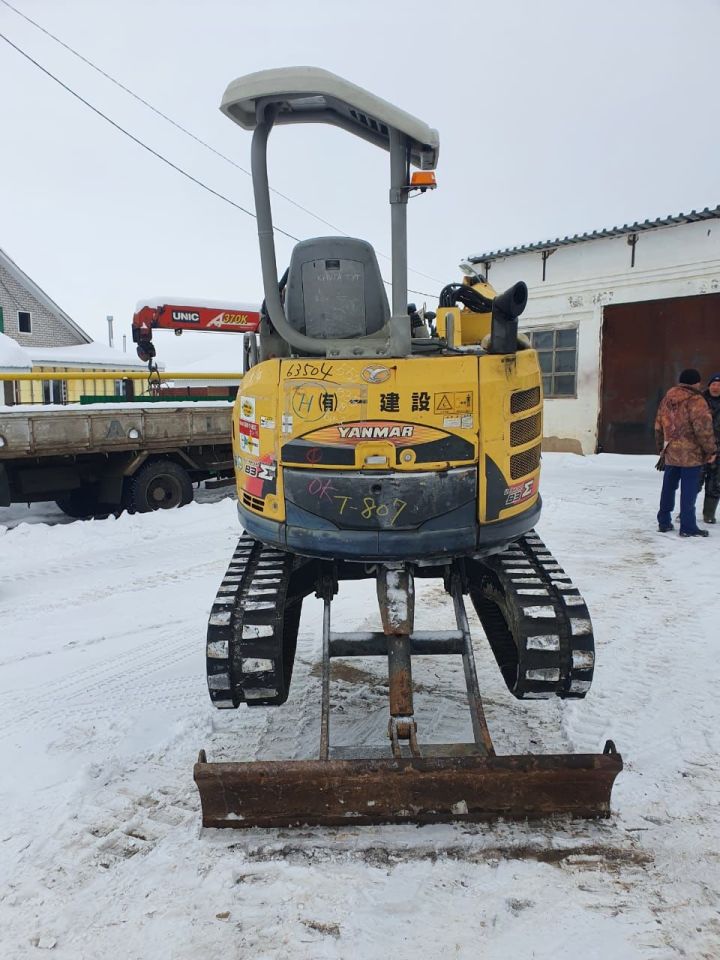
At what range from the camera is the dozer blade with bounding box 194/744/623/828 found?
267cm

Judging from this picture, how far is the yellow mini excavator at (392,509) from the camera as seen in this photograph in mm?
2693

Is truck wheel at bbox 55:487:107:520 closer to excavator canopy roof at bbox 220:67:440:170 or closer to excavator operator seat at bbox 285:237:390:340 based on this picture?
excavator operator seat at bbox 285:237:390:340

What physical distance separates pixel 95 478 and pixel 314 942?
7541 millimetres

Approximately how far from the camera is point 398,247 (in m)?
3.10

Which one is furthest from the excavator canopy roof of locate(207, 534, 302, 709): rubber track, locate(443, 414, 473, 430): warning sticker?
locate(207, 534, 302, 709): rubber track

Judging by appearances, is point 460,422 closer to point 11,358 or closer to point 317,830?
point 317,830

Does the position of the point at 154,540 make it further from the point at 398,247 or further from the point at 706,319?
the point at 706,319

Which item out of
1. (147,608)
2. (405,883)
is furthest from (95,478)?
(405,883)

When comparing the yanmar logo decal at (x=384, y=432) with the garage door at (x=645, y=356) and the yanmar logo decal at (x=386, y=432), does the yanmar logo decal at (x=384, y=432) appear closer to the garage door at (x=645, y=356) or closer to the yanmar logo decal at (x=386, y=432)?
the yanmar logo decal at (x=386, y=432)

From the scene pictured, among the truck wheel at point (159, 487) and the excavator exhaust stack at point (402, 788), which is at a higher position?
the truck wheel at point (159, 487)

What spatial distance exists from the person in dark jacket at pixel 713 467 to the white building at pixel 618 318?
4859mm

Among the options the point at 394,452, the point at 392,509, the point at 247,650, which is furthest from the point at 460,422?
the point at 247,650

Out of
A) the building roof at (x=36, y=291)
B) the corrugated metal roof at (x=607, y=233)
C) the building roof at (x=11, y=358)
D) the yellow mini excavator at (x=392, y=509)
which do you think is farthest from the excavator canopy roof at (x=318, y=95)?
the building roof at (x=36, y=291)

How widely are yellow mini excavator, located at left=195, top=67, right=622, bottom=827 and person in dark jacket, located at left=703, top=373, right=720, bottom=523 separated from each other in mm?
5631
